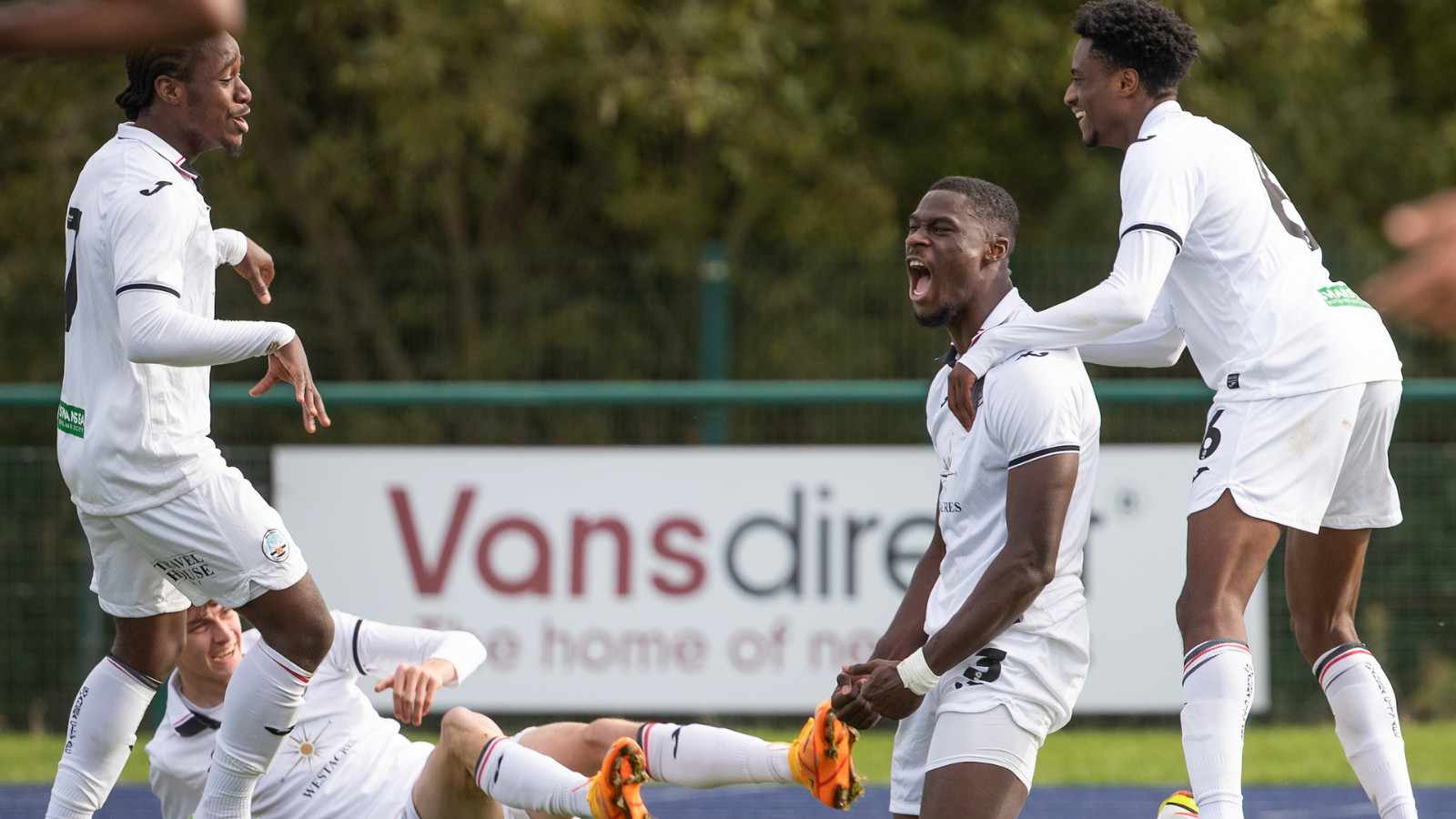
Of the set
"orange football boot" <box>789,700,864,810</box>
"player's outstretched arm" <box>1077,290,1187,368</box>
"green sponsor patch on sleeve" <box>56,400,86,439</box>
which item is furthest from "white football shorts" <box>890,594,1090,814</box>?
"green sponsor patch on sleeve" <box>56,400,86,439</box>

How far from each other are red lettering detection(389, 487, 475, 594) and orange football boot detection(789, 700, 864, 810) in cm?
418

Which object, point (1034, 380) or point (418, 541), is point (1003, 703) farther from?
point (418, 541)

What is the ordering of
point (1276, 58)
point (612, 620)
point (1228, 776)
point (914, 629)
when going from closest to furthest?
point (1228, 776)
point (914, 629)
point (612, 620)
point (1276, 58)

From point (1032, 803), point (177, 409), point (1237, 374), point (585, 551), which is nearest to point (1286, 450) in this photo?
point (1237, 374)

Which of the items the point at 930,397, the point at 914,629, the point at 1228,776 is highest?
the point at 930,397

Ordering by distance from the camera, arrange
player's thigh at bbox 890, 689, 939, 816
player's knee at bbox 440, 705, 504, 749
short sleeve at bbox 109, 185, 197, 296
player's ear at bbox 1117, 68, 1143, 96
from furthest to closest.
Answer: player's knee at bbox 440, 705, 504, 749
player's ear at bbox 1117, 68, 1143, 96
short sleeve at bbox 109, 185, 197, 296
player's thigh at bbox 890, 689, 939, 816

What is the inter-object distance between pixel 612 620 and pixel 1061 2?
6.09m

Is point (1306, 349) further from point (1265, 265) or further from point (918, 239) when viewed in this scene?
point (918, 239)

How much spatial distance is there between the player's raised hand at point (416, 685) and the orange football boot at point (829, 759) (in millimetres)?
952

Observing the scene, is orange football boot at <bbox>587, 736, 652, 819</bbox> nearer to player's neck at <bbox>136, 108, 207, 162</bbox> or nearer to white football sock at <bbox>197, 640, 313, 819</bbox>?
white football sock at <bbox>197, 640, 313, 819</bbox>

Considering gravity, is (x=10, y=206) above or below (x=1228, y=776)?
above

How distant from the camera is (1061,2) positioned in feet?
36.7

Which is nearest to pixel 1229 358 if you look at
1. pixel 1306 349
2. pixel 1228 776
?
pixel 1306 349

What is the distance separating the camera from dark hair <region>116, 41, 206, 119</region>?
4103 mm
